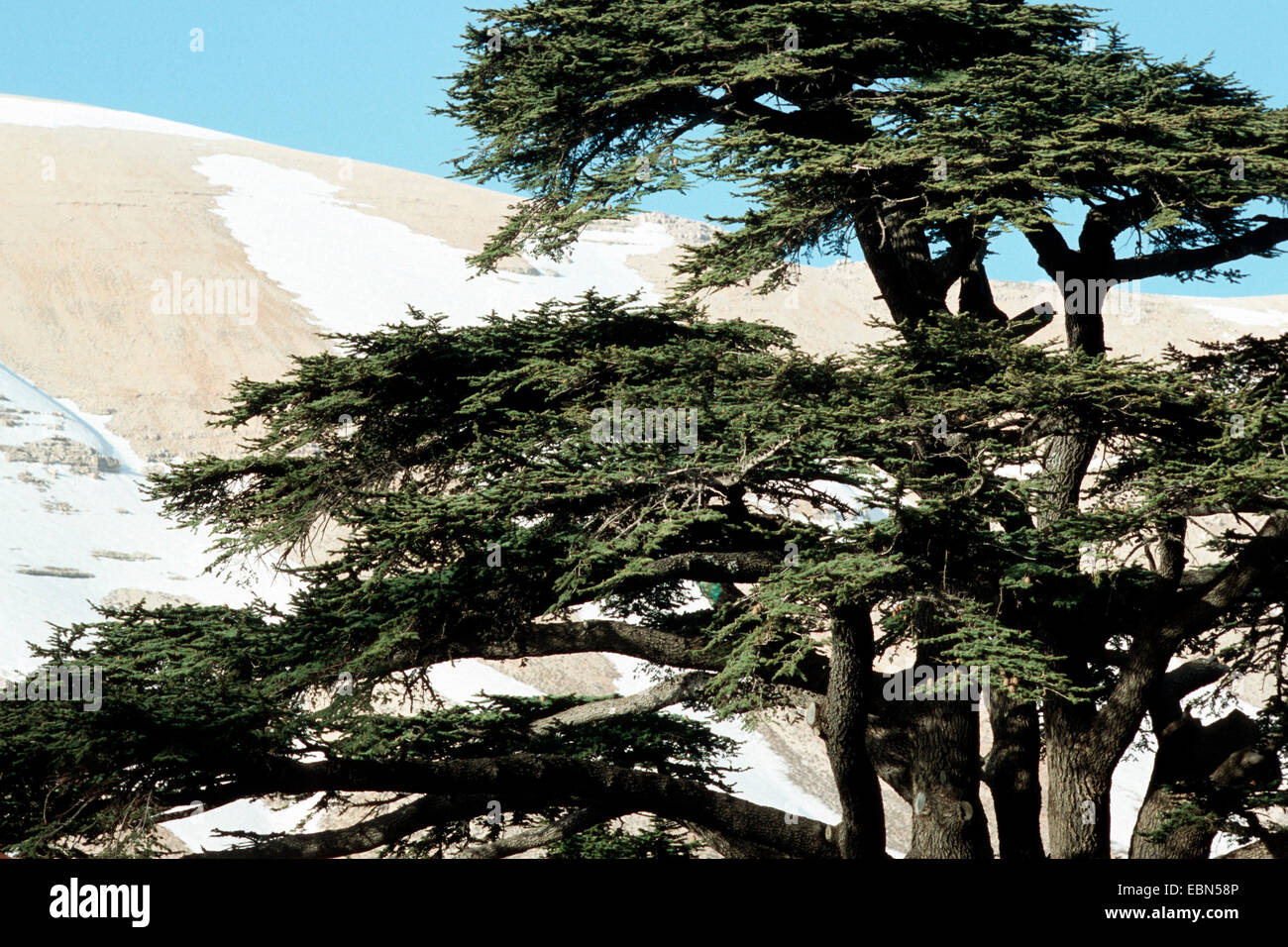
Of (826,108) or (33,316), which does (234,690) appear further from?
(33,316)

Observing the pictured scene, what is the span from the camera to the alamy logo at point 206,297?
45344 millimetres

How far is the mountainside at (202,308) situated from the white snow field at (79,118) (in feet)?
1.15

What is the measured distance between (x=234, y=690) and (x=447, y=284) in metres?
49.7

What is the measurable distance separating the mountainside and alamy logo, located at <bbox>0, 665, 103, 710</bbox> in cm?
736

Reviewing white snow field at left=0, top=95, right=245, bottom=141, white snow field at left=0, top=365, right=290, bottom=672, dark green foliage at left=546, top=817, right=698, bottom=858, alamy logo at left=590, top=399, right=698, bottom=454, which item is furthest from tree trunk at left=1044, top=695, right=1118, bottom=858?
white snow field at left=0, top=95, right=245, bottom=141

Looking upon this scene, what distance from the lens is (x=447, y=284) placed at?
55.9 metres

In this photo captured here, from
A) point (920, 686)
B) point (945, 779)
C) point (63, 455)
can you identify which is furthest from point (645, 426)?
point (63, 455)

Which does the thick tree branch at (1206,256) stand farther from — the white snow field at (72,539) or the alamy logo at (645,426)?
the white snow field at (72,539)

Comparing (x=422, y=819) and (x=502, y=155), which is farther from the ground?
(x=502, y=155)

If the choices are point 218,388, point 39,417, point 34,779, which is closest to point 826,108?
point 34,779

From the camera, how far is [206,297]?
1913 inches
